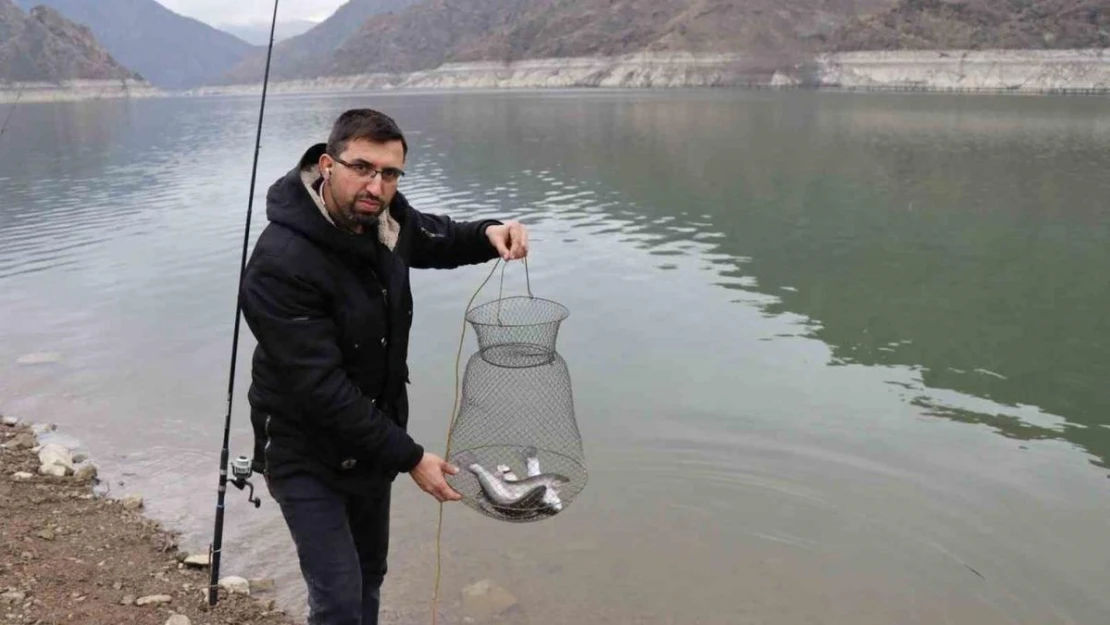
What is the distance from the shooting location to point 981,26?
11369 centimetres

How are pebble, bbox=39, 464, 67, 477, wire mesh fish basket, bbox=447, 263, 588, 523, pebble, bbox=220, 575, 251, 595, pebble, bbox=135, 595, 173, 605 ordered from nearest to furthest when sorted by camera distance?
wire mesh fish basket, bbox=447, 263, 588, 523, pebble, bbox=135, 595, 173, 605, pebble, bbox=220, 575, 251, 595, pebble, bbox=39, 464, 67, 477

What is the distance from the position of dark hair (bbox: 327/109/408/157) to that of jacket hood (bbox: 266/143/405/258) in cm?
10

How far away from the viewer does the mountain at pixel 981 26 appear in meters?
100

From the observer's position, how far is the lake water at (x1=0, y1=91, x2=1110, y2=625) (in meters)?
6.18

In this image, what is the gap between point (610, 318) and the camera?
12.3m

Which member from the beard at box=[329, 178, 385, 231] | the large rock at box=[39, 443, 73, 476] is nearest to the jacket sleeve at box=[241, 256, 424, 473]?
the beard at box=[329, 178, 385, 231]

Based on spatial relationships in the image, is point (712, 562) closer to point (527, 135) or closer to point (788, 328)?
point (788, 328)

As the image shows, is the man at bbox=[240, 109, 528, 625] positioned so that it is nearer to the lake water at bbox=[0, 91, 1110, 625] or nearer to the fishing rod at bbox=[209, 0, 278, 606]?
the fishing rod at bbox=[209, 0, 278, 606]

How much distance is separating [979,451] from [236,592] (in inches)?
257

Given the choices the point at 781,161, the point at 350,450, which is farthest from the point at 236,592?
the point at 781,161

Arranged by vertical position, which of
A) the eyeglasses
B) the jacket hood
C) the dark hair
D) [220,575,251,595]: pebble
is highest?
the dark hair

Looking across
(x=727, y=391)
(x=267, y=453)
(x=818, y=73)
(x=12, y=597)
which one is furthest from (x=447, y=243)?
(x=818, y=73)

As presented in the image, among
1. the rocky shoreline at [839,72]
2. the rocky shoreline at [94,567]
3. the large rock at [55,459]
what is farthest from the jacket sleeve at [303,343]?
the rocky shoreline at [839,72]

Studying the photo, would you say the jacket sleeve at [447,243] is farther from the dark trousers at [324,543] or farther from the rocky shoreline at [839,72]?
the rocky shoreline at [839,72]
